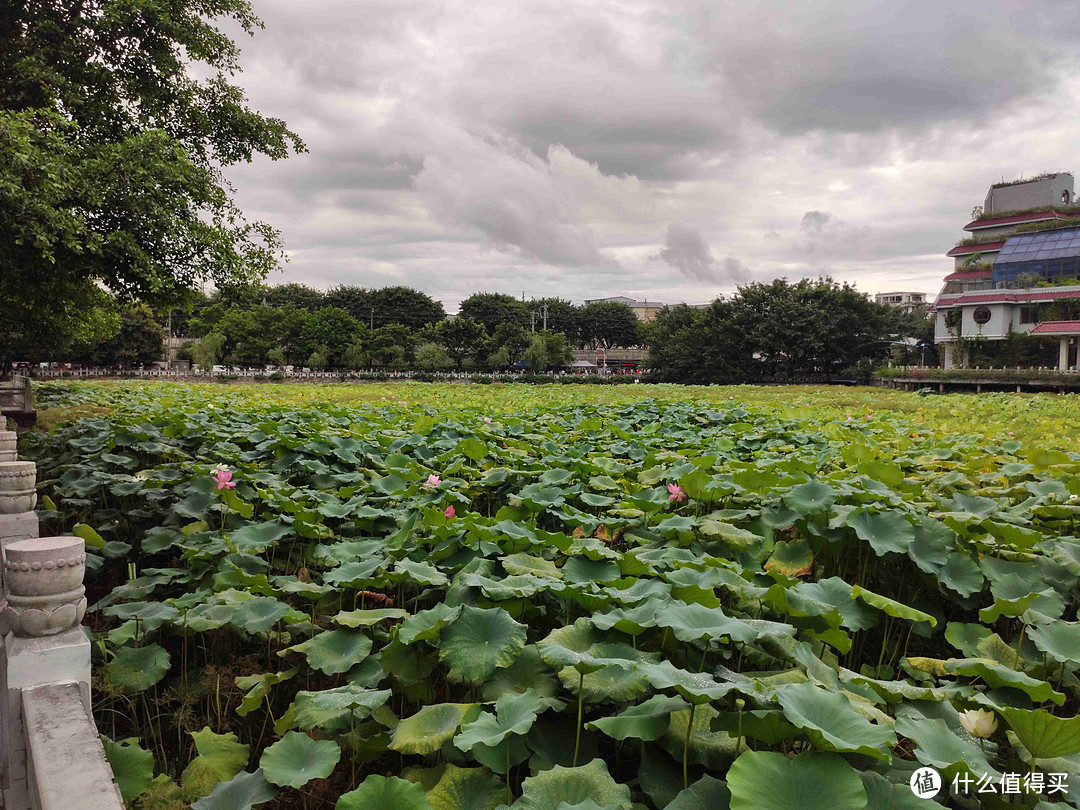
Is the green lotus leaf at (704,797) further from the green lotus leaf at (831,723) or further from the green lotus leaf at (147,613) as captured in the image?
the green lotus leaf at (147,613)

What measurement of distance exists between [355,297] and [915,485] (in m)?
65.9

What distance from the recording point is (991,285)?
4656 centimetres

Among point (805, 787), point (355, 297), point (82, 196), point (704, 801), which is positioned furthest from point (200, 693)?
point (355, 297)

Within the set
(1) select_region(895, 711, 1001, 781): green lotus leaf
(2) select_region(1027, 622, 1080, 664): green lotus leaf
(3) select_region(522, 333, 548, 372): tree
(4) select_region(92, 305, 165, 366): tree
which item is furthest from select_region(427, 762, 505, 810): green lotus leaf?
(3) select_region(522, 333, 548, 372): tree

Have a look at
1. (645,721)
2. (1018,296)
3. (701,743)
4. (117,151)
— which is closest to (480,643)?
(645,721)

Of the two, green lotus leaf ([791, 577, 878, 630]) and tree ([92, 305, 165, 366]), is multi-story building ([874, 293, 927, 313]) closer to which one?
tree ([92, 305, 165, 366])

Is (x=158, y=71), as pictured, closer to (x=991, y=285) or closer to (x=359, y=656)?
(x=359, y=656)

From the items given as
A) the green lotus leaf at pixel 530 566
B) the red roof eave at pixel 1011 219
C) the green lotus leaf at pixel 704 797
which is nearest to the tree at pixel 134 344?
the green lotus leaf at pixel 530 566

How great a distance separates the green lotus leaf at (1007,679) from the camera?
5.91 ft

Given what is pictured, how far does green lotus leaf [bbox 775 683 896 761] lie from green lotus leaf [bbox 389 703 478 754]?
0.85 meters

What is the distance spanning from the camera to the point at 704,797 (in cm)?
153

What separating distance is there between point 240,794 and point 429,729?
527 millimetres

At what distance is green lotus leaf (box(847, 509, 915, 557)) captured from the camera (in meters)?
2.90

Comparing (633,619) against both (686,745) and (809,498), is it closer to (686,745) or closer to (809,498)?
(686,745)
